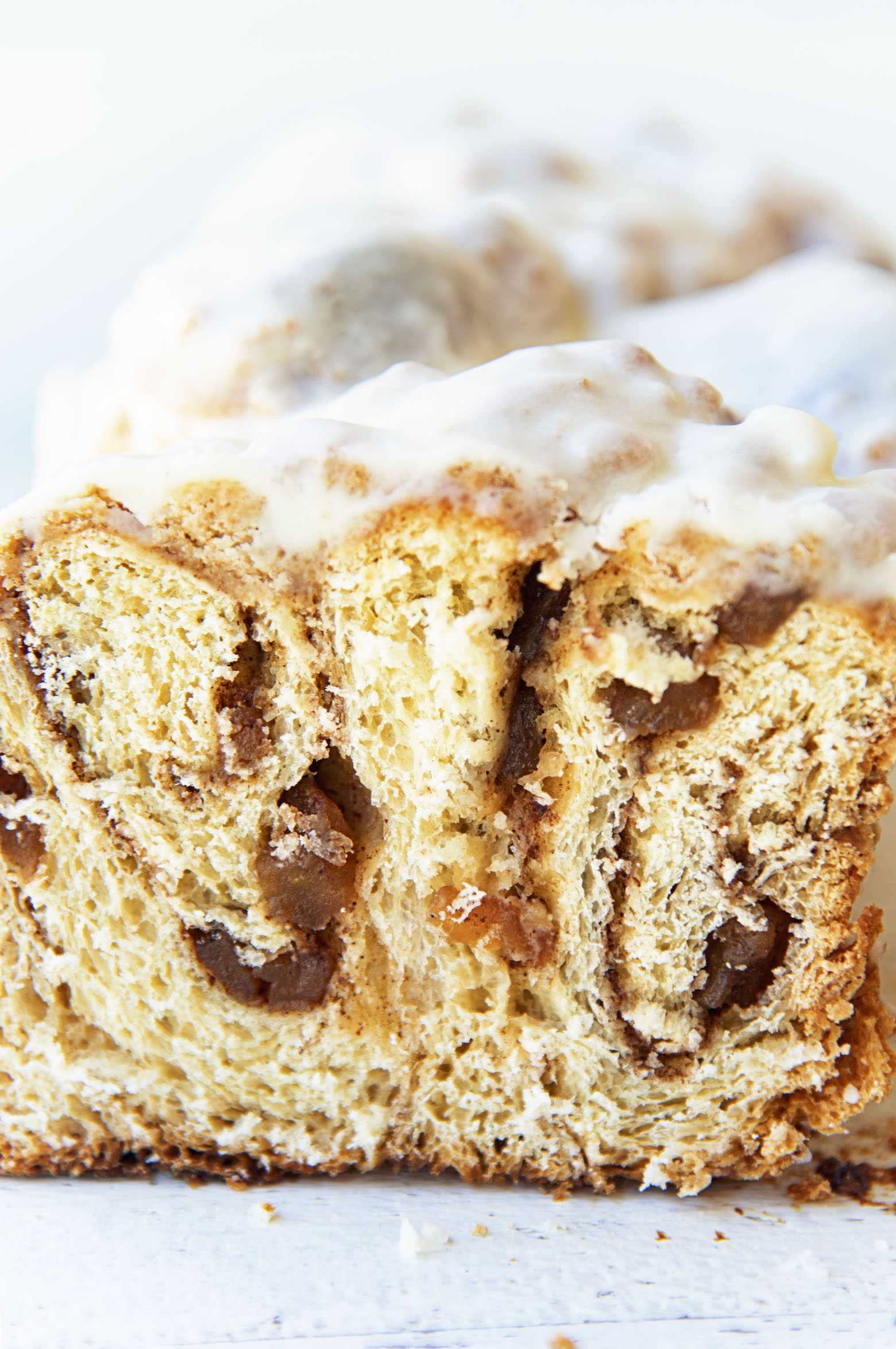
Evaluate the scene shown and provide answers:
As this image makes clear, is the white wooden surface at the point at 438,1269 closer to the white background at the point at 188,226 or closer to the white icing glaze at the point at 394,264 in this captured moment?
the white background at the point at 188,226

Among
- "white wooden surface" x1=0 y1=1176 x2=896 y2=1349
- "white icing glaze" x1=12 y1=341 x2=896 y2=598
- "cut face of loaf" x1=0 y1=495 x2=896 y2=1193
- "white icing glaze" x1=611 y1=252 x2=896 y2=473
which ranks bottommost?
"white wooden surface" x1=0 y1=1176 x2=896 y2=1349

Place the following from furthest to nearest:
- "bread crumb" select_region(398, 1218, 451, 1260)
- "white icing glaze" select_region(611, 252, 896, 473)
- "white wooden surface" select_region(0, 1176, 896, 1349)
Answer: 1. "white icing glaze" select_region(611, 252, 896, 473)
2. "bread crumb" select_region(398, 1218, 451, 1260)
3. "white wooden surface" select_region(0, 1176, 896, 1349)

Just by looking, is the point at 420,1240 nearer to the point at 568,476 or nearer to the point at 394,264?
the point at 568,476

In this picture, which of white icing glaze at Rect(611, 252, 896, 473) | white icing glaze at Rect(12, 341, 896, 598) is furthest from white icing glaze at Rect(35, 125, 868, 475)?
white icing glaze at Rect(12, 341, 896, 598)

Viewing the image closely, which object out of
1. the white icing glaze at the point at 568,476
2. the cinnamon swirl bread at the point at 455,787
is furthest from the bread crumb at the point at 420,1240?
the white icing glaze at the point at 568,476

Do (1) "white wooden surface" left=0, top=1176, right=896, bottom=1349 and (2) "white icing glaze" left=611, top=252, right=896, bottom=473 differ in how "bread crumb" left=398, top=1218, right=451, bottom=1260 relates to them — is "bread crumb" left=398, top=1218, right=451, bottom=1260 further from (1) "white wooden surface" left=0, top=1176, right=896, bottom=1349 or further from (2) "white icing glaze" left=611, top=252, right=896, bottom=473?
(2) "white icing glaze" left=611, top=252, right=896, bottom=473

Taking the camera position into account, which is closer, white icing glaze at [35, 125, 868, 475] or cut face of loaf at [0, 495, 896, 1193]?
cut face of loaf at [0, 495, 896, 1193]
